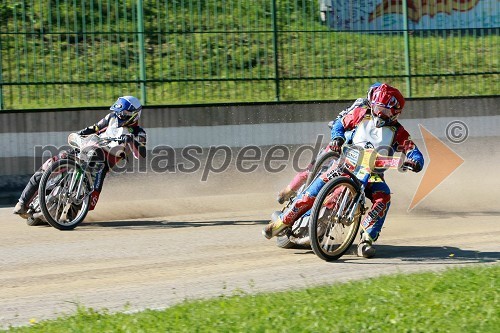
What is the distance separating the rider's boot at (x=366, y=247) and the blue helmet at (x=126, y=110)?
3.45 metres

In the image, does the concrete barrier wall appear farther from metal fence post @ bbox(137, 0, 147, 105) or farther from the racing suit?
the racing suit

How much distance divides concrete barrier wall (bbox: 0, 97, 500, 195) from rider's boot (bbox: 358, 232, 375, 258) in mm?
5802

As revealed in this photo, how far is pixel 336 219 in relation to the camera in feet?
30.5

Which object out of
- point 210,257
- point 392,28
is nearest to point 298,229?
point 210,257

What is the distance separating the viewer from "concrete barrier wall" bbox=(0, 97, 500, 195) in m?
13.9

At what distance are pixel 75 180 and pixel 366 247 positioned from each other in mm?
3647

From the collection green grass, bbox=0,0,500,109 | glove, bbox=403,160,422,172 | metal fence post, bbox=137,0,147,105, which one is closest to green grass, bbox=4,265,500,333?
glove, bbox=403,160,422,172

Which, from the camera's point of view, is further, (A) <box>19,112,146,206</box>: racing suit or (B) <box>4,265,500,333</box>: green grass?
(A) <box>19,112,146,206</box>: racing suit

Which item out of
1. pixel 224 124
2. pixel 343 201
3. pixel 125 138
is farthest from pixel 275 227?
pixel 224 124

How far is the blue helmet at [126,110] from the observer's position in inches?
450

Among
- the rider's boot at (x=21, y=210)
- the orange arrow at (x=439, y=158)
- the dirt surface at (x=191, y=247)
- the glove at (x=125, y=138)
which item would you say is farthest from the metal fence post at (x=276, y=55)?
the rider's boot at (x=21, y=210)

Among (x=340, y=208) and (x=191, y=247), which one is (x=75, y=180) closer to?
(x=191, y=247)

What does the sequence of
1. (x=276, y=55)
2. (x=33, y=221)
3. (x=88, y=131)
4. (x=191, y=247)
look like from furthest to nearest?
(x=276, y=55)
(x=88, y=131)
(x=33, y=221)
(x=191, y=247)

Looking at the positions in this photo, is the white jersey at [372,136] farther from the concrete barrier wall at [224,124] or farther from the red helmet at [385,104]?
the concrete barrier wall at [224,124]
